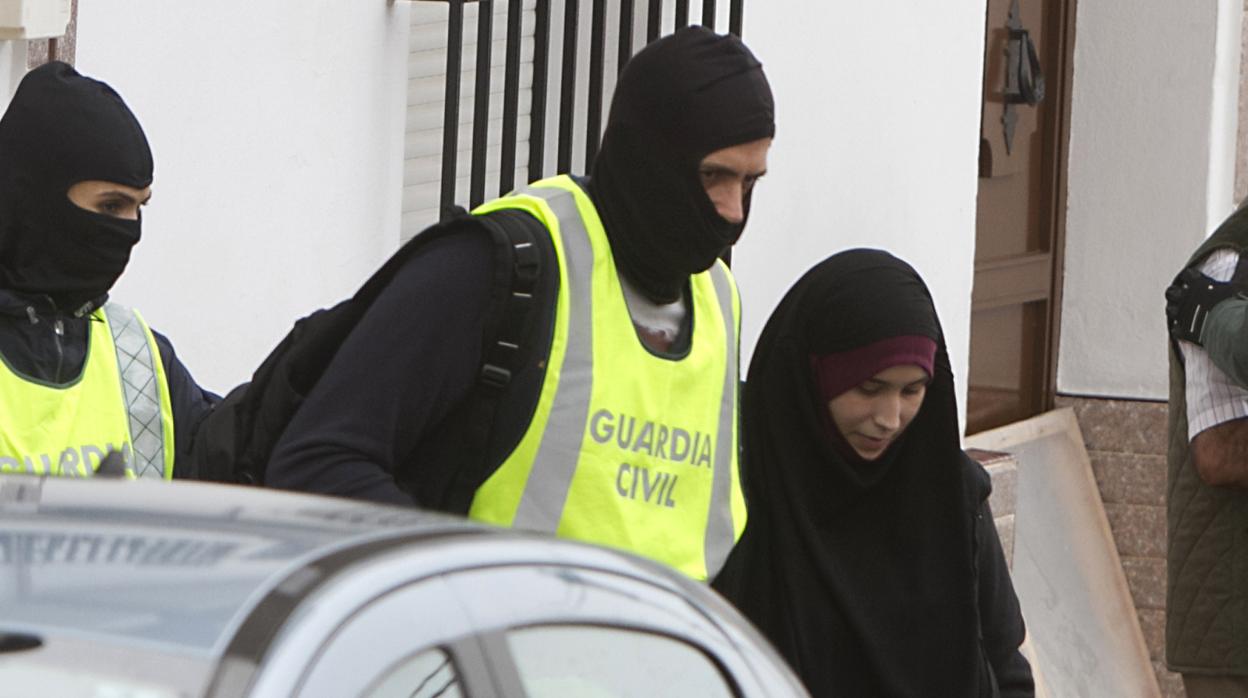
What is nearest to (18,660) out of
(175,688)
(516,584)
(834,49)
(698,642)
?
(175,688)

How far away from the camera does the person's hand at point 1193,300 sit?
4617 millimetres

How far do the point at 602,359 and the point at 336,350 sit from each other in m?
0.34

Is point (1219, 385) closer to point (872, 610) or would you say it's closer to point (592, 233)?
point (872, 610)

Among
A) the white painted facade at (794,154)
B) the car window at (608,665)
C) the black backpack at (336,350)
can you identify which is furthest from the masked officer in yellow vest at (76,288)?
the car window at (608,665)

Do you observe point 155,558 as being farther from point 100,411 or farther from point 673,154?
point 673,154

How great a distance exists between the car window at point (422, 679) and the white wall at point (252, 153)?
2477mm

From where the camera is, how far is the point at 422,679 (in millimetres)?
1511

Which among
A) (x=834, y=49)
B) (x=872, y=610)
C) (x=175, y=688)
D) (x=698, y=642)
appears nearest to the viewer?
(x=175, y=688)

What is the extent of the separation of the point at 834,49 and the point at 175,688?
4.64 meters

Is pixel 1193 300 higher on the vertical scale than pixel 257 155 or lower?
lower

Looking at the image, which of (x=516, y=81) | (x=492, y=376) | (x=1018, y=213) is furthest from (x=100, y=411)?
(x=1018, y=213)

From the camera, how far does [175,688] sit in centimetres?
135

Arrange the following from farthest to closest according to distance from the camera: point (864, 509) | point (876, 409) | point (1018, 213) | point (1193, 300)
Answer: point (1018, 213)
point (1193, 300)
point (864, 509)
point (876, 409)

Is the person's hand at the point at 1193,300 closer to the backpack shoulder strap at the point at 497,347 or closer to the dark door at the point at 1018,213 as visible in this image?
the backpack shoulder strap at the point at 497,347
